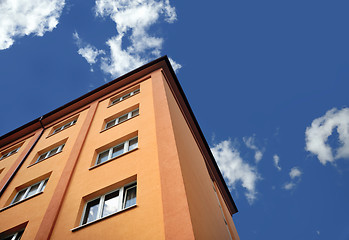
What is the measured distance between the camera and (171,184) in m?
7.16

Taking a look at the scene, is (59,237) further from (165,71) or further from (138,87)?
(165,71)

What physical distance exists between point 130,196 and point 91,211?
1.45 meters

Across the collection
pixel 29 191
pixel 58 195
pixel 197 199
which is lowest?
pixel 197 199

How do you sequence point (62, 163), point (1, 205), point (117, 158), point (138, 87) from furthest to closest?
point (138, 87) < point (62, 163) < point (1, 205) < point (117, 158)

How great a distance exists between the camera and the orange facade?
6.59 metres

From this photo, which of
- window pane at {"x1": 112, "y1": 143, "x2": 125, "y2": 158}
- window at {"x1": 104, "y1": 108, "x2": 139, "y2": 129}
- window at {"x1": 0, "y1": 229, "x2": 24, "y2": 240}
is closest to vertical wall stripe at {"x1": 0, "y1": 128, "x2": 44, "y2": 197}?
window at {"x1": 0, "y1": 229, "x2": 24, "y2": 240}

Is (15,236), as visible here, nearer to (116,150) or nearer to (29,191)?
(29,191)

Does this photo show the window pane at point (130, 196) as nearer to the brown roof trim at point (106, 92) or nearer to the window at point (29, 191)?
the window at point (29, 191)

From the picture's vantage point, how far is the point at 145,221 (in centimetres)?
641

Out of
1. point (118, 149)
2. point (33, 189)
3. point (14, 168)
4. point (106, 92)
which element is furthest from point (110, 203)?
point (106, 92)

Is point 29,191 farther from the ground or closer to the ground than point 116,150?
closer to the ground

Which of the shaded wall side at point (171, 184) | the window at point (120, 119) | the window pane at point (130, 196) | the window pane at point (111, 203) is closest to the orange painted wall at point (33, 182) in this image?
the window at point (120, 119)

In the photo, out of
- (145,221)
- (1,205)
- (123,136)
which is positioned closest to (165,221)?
(145,221)

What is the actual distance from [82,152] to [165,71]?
9312 millimetres
